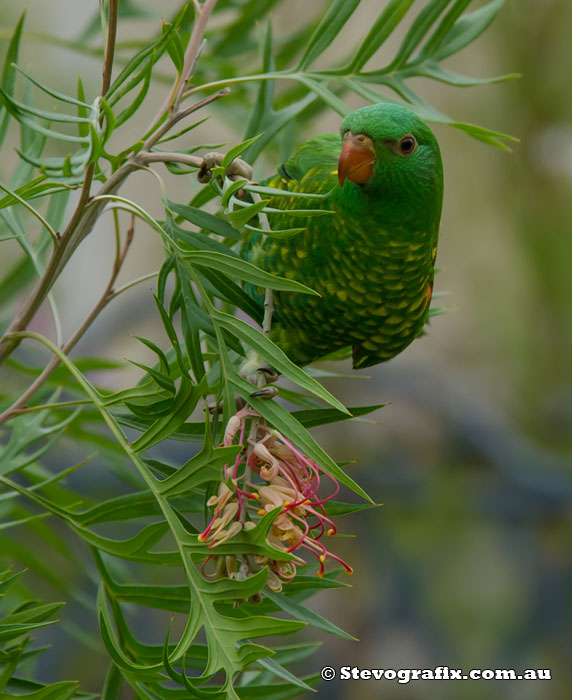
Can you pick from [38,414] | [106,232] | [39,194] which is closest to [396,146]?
[39,194]

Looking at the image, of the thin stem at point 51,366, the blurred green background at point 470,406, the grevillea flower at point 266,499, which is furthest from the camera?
the blurred green background at point 470,406

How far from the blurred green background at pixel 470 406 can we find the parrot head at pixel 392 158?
122 cm

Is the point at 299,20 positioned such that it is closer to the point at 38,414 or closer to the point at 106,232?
the point at 106,232

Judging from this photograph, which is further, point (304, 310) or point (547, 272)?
point (547, 272)

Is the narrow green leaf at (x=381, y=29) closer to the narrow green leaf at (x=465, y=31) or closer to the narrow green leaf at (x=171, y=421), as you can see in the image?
the narrow green leaf at (x=465, y=31)

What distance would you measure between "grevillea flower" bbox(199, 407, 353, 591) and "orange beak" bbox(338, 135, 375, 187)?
0.17 metres

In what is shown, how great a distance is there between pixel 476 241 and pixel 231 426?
286 centimetres

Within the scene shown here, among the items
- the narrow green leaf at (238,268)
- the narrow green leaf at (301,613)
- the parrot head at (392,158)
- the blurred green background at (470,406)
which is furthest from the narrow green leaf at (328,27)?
the blurred green background at (470,406)

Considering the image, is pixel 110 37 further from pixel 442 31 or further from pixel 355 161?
pixel 442 31

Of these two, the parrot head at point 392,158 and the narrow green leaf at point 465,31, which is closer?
the parrot head at point 392,158

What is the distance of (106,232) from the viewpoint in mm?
3221

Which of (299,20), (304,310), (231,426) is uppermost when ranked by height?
(299,20)

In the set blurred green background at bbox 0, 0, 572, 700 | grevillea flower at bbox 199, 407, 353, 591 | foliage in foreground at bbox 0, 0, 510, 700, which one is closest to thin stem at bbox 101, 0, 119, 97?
foliage in foreground at bbox 0, 0, 510, 700

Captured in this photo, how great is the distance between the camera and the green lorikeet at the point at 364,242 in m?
0.50
